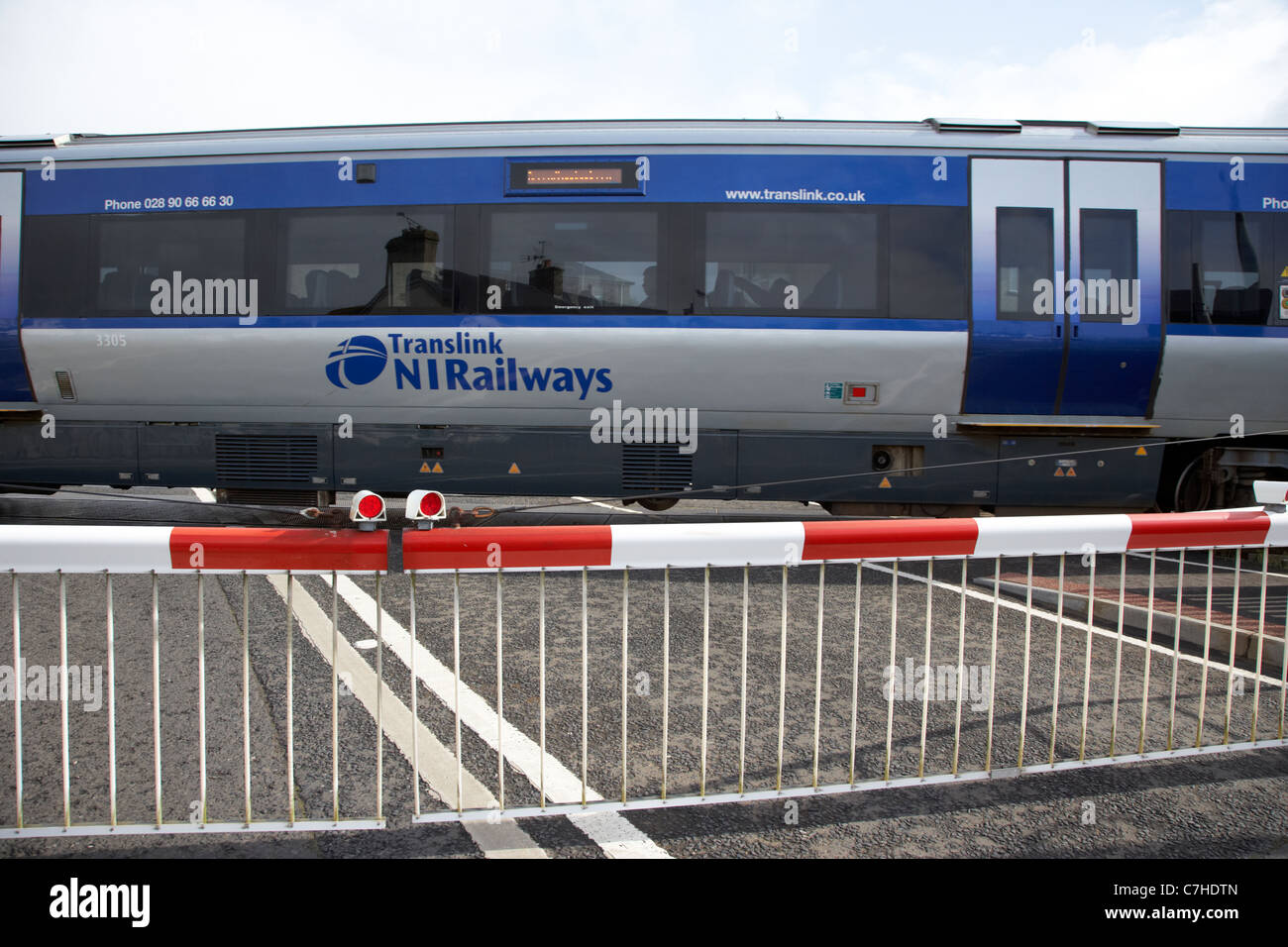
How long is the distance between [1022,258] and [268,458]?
7.34 metres

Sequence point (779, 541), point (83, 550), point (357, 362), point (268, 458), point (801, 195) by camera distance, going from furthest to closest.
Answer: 1. point (268, 458)
2. point (357, 362)
3. point (801, 195)
4. point (779, 541)
5. point (83, 550)

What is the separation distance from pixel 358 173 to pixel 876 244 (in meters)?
4.92

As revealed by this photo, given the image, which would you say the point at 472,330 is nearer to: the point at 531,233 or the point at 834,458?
the point at 531,233

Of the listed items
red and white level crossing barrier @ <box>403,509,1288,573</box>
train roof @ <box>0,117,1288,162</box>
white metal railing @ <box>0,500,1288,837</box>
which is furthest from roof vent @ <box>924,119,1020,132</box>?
red and white level crossing barrier @ <box>403,509,1288,573</box>

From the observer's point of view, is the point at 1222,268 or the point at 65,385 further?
the point at 65,385

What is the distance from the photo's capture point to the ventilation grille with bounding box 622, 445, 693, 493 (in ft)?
24.4

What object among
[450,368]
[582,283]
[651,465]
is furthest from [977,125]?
[450,368]

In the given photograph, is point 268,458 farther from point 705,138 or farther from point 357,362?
point 705,138

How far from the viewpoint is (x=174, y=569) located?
2.58 meters

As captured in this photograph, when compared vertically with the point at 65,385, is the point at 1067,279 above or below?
above

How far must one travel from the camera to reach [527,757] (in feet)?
11.1

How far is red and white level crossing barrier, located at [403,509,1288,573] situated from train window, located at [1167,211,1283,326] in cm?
489

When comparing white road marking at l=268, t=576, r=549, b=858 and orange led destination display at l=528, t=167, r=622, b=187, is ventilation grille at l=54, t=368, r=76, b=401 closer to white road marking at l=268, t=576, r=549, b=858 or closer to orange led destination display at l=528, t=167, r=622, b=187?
white road marking at l=268, t=576, r=549, b=858
